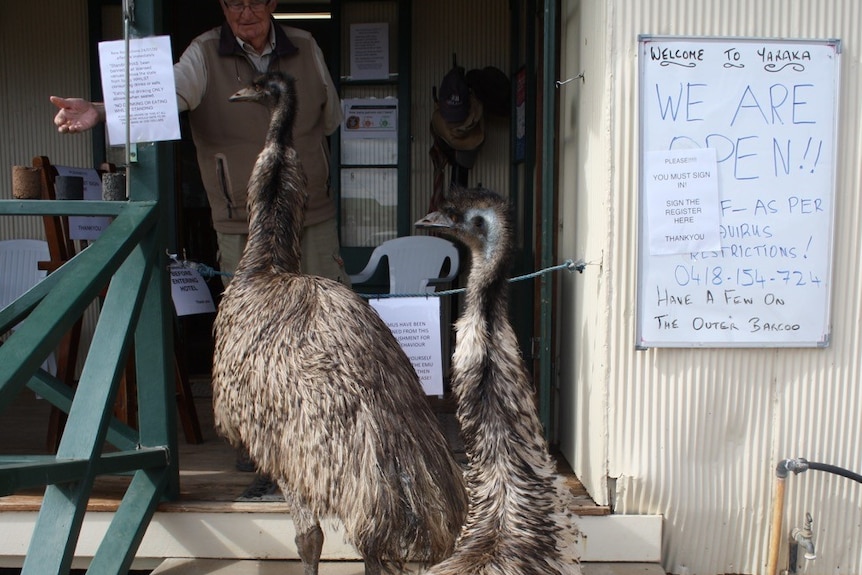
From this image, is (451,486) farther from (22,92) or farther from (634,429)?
(22,92)

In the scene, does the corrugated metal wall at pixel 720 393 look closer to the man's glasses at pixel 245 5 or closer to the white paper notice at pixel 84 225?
the man's glasses at pixel 245 5

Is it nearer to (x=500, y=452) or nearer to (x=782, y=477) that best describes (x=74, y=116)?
(x=500, y=452)

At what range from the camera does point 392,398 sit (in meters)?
2.72

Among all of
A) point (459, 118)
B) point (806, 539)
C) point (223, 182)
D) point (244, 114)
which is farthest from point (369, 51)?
point (806, 539)

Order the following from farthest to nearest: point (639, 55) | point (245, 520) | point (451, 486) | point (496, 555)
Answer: point (245, 520)
point (639, 55)
point (451, 486)
point (496, 555)

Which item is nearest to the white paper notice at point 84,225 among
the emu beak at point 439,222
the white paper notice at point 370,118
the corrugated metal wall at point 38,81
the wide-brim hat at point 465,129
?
the corrugated metal wall at point 38,81

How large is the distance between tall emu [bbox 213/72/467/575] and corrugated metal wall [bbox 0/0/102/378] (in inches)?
129

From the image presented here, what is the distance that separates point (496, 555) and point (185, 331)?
440cm

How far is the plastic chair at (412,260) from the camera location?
18.3 feet

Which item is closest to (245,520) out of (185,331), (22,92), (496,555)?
(496,555)

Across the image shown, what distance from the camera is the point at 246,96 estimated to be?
369cm

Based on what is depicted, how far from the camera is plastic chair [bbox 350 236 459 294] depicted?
5.57 meters

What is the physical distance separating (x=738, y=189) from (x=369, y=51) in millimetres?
3507

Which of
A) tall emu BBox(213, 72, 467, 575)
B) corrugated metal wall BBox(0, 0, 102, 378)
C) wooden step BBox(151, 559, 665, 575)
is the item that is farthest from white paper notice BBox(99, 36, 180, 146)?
corrugated metal wall BBox(0, 0, 102, 378)
